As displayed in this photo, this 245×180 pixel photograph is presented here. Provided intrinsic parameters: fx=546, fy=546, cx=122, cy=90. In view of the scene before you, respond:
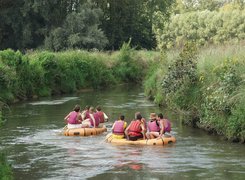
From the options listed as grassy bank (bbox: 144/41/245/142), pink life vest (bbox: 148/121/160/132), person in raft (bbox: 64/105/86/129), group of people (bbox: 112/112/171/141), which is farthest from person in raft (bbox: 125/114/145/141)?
person in raft (bbox: 64/105/86/129)

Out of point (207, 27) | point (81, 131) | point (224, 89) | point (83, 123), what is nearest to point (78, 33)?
point (83, 123)

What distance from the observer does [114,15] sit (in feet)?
209

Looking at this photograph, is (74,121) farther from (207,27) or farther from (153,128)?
(207,27)

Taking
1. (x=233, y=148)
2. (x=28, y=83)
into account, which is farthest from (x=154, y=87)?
(x=233, y=148)

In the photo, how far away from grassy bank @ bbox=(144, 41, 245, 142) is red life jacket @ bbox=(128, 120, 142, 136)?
7.75 ft

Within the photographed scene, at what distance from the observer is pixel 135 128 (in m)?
19.1

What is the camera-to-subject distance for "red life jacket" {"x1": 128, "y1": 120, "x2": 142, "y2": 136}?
19016 mm

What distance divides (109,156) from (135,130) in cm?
272

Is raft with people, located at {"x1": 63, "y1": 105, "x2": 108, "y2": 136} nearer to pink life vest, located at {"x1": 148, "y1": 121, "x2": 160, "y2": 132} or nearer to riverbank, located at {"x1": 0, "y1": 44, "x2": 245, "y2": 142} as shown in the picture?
pink life vest, located at {"x1": 148, "y1": 121, "x2": 160, "y2": 132}

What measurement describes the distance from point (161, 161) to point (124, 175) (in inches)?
82.0

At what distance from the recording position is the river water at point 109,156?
46.3 ft

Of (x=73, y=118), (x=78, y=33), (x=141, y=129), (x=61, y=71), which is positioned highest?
(x=78, y=33)

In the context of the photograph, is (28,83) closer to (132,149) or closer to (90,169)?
(132,149)

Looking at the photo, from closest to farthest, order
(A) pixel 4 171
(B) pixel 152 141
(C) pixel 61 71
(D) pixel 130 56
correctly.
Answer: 1. (A) pixel 4 171
2. (B) pixel 152 141
3. (C) pixel 61 71
4. (D) pixel 130 56
